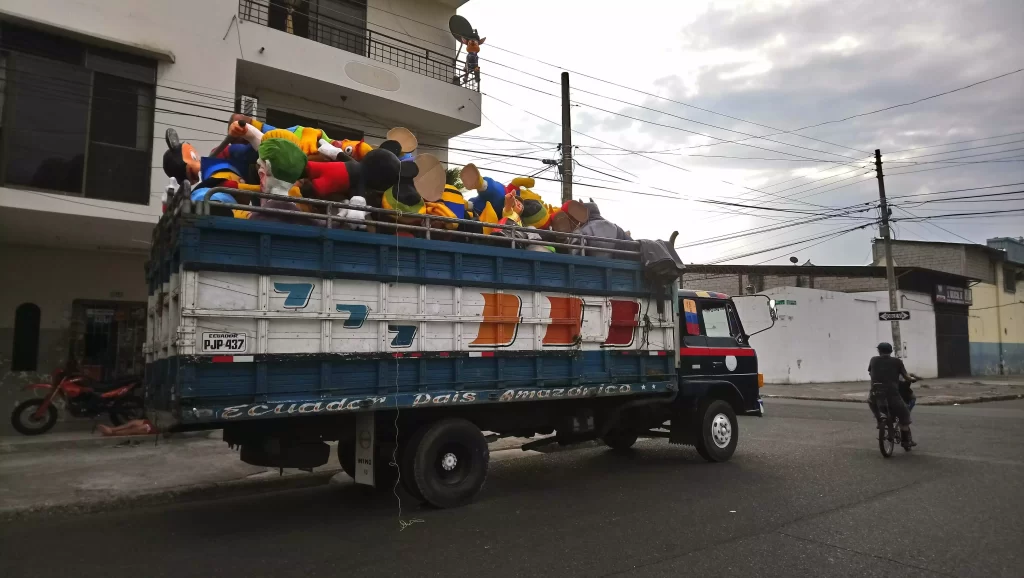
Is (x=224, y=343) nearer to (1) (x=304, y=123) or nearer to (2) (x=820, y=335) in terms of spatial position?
(1) (x=304, y=123)

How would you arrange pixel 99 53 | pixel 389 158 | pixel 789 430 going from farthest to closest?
pixel 789 430 < pixel 99 53 < pixel 389 158

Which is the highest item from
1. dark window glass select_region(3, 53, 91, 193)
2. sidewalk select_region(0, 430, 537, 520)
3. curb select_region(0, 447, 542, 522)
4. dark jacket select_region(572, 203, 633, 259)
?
dark window glass select_region(3, 53, 91, 193)

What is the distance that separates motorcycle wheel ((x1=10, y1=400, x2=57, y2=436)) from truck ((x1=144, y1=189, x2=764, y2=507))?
619 cm

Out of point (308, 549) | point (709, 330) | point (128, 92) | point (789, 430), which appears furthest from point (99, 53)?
point (789, 430)

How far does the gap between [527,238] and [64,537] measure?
509 cm

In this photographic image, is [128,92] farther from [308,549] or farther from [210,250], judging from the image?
[308,549]

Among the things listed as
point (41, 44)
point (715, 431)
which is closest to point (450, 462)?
point (715, 431)

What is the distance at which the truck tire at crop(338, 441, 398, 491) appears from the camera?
6535mm

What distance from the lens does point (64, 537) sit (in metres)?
5.69

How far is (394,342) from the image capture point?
5949 mm

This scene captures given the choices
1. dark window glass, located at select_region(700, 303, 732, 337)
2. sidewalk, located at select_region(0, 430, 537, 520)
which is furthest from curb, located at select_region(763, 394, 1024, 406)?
sidewalk, located at select_region(0, 430, 537, 520)

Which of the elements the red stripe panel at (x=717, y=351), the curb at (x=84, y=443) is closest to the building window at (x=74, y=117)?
the curb at (x=84, y=443)

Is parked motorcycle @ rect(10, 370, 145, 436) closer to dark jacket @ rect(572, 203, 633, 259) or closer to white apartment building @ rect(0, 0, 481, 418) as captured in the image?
white apartment building @ rect(0, 0, 481, 418)

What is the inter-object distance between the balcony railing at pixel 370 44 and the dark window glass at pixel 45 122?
398 centimetres
